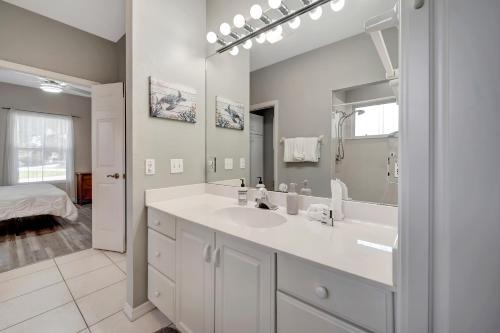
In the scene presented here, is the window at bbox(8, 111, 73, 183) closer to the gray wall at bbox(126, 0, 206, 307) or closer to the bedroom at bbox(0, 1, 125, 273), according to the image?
the bedroom at bbox(0, 1, 125, 273)

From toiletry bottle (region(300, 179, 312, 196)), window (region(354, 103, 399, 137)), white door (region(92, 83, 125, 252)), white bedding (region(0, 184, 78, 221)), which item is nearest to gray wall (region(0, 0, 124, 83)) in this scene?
white door (region(92, 83, 125, 252))

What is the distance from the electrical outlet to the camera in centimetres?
167

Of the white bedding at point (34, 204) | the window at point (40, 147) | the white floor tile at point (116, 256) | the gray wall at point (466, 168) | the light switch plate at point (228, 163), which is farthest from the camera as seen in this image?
the window at point (40, 147)

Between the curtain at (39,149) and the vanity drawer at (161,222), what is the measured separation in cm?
505

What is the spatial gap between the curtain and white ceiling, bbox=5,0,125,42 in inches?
132

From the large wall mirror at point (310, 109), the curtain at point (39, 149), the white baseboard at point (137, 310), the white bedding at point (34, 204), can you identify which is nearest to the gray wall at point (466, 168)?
the large wall mirror at point (310, 109)

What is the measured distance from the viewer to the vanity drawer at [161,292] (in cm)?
132

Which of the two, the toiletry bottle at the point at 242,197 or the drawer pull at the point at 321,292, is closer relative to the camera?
the drawer pull at the point at 321,292

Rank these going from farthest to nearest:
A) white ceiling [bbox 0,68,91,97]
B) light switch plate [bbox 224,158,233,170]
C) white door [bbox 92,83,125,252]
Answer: white ceiling [bbox 0,68,91,97]
white door [bbox 92,83,125,252]
light switch plate [bbox 224,158,233,170]

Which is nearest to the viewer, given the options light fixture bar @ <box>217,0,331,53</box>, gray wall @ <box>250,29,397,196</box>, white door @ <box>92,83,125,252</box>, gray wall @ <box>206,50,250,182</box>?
gray wall @ <box>250,29,397,196</box>

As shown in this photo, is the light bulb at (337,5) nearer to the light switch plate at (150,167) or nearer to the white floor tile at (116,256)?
the light switch plate at (150,167)

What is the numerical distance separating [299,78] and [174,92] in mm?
960

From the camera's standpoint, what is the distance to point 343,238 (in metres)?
0.90

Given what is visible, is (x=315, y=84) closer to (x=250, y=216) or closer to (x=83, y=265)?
(x=250, y=216)
